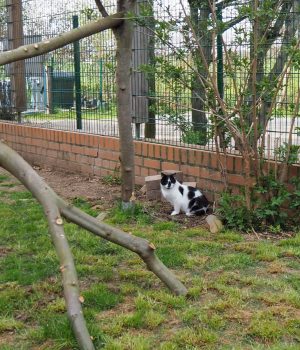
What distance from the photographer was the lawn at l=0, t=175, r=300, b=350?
377cm

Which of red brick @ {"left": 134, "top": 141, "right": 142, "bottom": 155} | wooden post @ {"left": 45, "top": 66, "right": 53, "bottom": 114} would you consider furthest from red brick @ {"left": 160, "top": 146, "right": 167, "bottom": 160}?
wooden post @ {"left": 45, "top": 66, "right": 53, "bottom": 114}

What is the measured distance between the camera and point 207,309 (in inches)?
162

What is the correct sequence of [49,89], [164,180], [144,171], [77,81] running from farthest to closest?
[49,89] → [77,81] → [144,171] → [164,180]

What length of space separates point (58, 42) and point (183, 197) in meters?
2.25

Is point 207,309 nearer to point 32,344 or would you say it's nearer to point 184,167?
point 32,344

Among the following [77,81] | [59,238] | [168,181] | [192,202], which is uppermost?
[77,81]

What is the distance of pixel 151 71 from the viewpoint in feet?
21.2

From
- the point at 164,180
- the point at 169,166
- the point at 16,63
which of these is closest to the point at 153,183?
the point at 169,166

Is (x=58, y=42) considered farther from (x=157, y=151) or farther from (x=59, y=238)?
(x=157, y=151)

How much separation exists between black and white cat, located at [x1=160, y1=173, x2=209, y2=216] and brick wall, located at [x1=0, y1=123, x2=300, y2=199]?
31 centimetres

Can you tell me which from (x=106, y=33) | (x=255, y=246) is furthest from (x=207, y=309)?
Result: (x=106, y=33)

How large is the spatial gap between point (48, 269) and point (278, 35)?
319 centimetres

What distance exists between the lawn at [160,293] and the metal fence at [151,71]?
134cm

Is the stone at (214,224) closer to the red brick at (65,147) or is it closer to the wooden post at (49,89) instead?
the red brick at (65,147)
